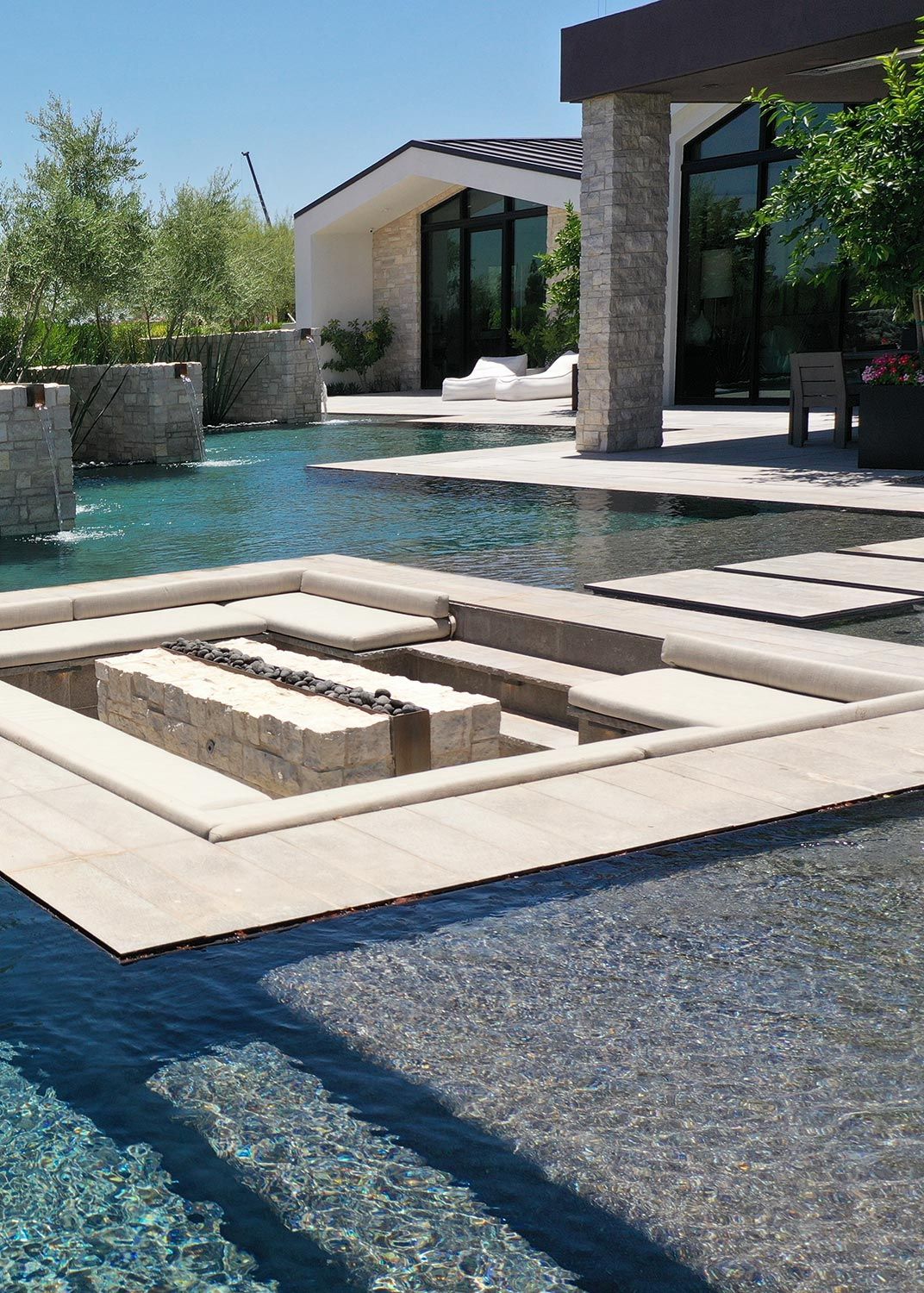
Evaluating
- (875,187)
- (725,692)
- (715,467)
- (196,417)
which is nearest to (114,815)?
(725,692)

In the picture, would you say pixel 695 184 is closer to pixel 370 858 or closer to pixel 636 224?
pixel 636 224

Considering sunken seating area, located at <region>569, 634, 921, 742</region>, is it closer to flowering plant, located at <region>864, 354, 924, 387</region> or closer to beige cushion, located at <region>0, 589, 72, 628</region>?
beige cushion, located at <region>0, 589, 72, 628</region>

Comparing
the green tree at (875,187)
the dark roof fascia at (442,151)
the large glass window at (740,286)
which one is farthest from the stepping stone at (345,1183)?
the dark roof fascia at (442,151)

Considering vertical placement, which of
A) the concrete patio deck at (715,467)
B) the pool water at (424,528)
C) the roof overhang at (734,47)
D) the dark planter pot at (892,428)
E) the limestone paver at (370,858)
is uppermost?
the roof overhang at (734,47)

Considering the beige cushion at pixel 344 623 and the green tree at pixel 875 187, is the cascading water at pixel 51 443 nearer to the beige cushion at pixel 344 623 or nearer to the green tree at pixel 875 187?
the beige cushion at pixel 344 623

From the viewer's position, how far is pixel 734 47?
12.6 metres

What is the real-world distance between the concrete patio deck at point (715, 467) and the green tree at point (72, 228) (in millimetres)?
5233

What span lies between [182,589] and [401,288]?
23369 mm

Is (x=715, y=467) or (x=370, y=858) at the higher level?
(x=715, y=467)

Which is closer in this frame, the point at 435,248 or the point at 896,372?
the point at 896,372

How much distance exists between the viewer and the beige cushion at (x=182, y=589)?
24.3 feet

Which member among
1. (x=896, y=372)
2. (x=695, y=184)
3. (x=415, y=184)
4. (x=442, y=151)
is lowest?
(x=896, y=372)

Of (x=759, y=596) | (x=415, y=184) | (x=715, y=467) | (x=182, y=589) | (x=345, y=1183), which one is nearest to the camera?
(x=345, y=1183)

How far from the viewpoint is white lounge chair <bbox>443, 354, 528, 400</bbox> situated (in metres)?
25.5
